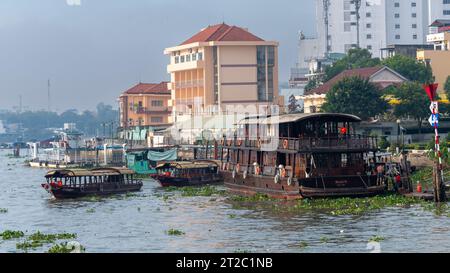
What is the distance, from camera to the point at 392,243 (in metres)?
34.7

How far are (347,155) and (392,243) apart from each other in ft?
55.1

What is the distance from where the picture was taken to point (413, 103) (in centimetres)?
8688

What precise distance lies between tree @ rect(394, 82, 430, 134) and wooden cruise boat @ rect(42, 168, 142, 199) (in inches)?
1251

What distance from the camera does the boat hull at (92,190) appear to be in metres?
59.5

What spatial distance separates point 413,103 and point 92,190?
36359 mm

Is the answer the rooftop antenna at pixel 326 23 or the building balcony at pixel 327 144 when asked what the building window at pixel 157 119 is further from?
the building balcony at pixel 327 144

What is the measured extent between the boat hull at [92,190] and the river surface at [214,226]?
214cm

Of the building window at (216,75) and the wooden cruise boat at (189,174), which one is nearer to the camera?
the wooden cruise boat at (189,174)

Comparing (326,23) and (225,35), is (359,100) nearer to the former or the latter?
(225,35)

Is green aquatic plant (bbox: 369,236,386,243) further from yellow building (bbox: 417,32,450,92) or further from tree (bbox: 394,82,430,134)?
yellow building (bbox: 417,32,450,92)

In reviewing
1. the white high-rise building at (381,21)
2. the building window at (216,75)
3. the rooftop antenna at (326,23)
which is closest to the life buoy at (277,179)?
the building window at (216,75)

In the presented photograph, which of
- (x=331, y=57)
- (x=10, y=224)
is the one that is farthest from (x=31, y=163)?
(x=10, y=224)

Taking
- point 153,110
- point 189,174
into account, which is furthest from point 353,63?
point 189,174

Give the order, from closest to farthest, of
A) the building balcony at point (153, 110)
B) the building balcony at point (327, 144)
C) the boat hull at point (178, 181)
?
1. the building balcony at point (327, 144)
2. the boat hull at point (178, 181)
3. the building balcony at point (153, 110)
